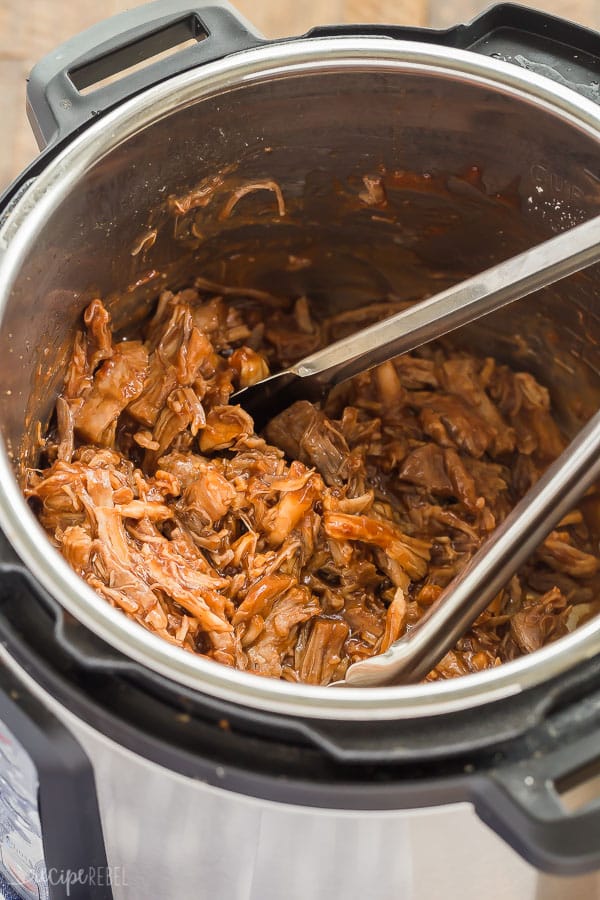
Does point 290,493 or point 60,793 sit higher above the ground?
point 290,493

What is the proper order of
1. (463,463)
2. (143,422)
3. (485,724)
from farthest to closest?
(463,463) → (143,422) → (485,724)

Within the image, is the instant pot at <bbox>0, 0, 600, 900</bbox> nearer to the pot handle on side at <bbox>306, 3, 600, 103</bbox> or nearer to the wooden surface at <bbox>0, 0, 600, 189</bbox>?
the pot handle on side at <bbox>306, 3, 600, 103</bbox>

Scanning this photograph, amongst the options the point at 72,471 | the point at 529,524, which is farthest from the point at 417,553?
the point at 72,471

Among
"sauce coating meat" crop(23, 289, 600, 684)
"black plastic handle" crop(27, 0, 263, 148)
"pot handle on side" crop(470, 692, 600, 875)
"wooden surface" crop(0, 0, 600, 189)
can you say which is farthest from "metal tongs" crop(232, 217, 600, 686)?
"wooden surface" crop(0, 0, 600, 189)

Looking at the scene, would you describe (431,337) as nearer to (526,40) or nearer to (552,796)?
(526,40)

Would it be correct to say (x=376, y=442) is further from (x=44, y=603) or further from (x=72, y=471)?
(x=44, y=603)

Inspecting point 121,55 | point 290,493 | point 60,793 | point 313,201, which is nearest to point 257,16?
point 313,201
